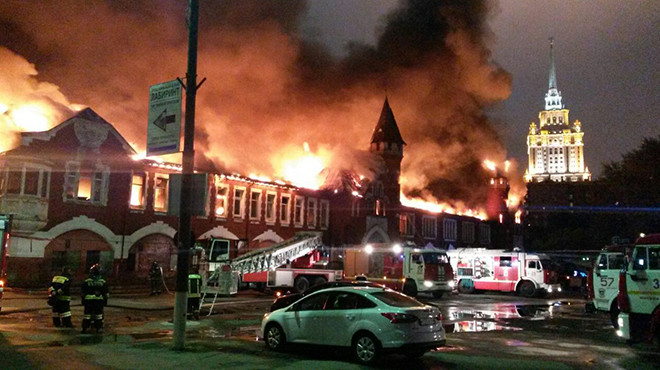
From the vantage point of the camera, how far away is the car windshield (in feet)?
32.7

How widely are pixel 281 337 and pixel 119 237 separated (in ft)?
60.9

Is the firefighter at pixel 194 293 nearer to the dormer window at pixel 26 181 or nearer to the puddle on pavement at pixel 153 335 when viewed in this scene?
the puddle on pavement at pixel 153 335

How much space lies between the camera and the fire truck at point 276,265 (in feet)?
75.9

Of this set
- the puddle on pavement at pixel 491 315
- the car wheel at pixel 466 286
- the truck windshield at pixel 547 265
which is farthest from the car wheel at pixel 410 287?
the truck windshield at pixel 547 265

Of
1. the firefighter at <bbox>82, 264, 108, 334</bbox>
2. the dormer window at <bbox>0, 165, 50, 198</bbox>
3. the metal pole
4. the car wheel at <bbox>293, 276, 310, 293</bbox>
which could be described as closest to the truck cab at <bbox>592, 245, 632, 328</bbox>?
the car wheel at <bbox>293, 276, 310, 293</bbox>

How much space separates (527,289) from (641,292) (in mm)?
19074

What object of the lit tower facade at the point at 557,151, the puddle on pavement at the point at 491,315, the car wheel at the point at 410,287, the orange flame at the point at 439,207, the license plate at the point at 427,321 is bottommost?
the puddle on pavement at the point at 491,315

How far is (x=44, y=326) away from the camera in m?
13.6

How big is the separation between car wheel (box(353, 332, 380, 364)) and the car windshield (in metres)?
0.72

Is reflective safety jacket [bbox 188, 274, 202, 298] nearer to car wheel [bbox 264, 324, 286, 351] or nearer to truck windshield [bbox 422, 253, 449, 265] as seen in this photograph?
car wheel [bbox 264, 324, 286, 351]

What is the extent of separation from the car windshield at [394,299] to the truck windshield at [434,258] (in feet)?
53.6

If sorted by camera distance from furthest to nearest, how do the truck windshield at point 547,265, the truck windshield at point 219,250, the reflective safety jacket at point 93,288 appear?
the truck windshield at point 547,265
the truck windshield at point 219,250
the reflective safety jacket at point 93,288

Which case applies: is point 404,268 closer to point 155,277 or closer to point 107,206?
point 155,277

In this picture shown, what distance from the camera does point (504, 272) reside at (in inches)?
1195
